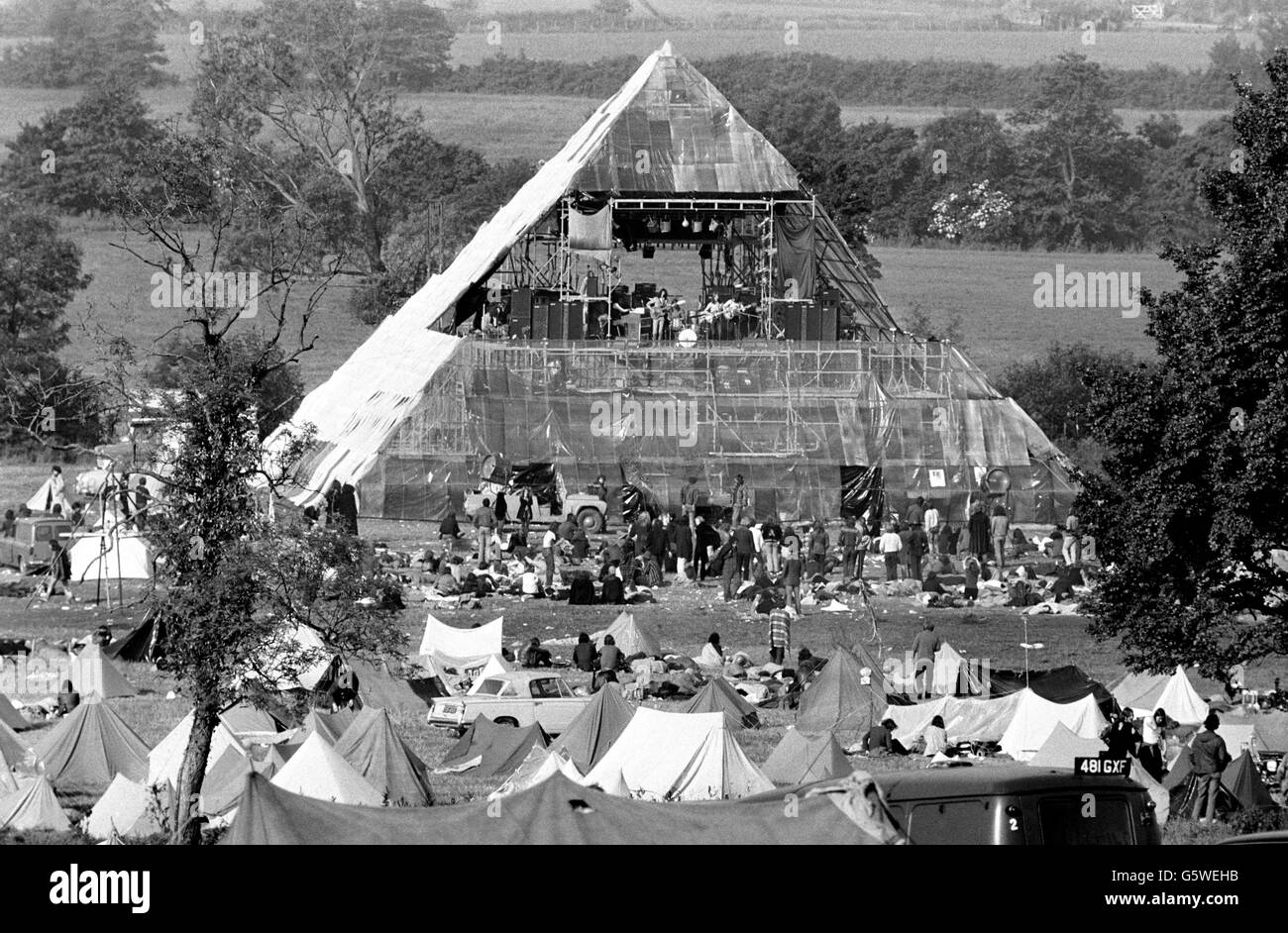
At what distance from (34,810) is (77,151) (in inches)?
3012

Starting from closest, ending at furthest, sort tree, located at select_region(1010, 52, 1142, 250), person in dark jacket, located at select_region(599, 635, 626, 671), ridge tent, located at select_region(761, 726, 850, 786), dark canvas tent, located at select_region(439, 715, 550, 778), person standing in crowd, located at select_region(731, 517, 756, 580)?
ridge tent, located at select_region(761, 726, 850, 786) → dark canvas tent, located at select_region(439, 715, 550, 778) → person in dark jacket, located at select_region(599, 635, 626, 671) → person standing in crowd, located at select_region(731, 517, 756, 580) → tree, located at select_region(1010, 52, 1142, 250)

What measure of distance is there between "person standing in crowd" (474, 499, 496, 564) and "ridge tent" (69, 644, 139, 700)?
10534 mm

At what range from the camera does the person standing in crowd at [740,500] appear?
43562 mm

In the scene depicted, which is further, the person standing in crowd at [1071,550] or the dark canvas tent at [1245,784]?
the person standing in crowd at [1071,550]

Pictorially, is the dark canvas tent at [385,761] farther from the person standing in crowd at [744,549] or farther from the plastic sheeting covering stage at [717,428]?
the plastic sheeting covering stage at [717,428]

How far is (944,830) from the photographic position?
15.2 meters

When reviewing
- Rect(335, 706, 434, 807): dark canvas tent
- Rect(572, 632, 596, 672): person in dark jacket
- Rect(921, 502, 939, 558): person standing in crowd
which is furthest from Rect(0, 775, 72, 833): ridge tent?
Rect(921, 502, 939, 558): person standing in crowd

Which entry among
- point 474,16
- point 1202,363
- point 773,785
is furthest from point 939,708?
point 474,16

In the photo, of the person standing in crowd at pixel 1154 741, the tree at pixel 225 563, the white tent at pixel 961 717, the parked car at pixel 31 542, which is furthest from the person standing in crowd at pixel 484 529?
the tree at pixel 225 563

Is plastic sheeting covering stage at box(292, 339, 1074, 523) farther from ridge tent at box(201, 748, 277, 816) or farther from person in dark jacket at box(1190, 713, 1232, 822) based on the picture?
person in dark jacket at box(1190, 713, 1232, 822)

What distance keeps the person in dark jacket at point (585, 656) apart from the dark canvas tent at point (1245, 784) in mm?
10615

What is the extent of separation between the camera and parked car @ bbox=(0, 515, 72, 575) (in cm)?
4031

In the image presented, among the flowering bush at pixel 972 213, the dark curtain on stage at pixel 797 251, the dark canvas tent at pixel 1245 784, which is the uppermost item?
the flowering bush at pixel 972 213

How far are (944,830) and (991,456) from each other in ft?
106
